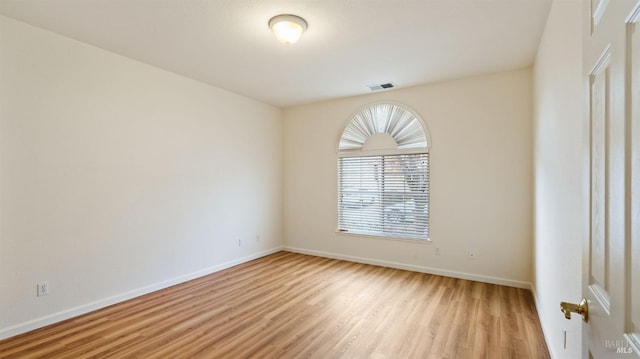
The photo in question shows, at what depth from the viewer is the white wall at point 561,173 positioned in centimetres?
162

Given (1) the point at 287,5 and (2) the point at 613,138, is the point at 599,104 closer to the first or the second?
(2) the point at 613,138

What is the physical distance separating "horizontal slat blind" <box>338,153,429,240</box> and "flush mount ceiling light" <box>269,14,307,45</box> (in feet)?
8.81

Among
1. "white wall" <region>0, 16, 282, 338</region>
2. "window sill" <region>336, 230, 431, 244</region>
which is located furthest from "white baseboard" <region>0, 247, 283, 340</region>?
"window sill" <region>336, 230, 431, 244</region>

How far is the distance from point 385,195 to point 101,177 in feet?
12.4

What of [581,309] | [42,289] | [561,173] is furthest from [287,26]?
[42,289]

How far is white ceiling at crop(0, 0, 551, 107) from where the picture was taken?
248 centimetres

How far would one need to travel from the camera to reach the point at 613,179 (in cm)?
74

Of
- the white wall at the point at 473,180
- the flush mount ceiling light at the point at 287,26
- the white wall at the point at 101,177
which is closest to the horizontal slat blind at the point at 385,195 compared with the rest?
the white wall at the point at 473,180

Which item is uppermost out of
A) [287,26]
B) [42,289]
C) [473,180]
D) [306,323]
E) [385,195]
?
[287,26]

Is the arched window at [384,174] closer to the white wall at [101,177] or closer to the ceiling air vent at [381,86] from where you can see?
the ceiling air vent at [381,86]

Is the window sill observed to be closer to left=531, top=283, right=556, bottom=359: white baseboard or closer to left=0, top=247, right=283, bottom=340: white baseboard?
left=531, top=283, right=556, bottom=359: white baseboard

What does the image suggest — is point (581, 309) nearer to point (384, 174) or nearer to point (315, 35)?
point (315, 35)

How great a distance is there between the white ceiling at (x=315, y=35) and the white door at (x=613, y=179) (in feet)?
6.28

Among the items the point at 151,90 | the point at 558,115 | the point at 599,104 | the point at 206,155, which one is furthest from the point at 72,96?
the point at 558,115
